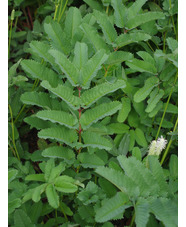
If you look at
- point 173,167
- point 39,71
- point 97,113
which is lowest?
point 173,167

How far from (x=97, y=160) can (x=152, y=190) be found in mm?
305

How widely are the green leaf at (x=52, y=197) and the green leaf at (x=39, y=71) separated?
1.67ft

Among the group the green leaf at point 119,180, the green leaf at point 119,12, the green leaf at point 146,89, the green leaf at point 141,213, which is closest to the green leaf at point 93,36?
the green leaf at point 119,12

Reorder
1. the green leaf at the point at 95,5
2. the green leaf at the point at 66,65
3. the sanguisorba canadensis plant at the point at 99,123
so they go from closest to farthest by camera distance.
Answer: the sanguisorba canadensis plant at the point at 99,123 < the green leaf at the point at 66,65 < the green leaf at the point at 95,5

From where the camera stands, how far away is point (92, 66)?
1155mm

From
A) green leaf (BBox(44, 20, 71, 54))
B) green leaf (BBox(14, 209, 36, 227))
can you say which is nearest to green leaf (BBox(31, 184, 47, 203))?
green leaf (BBox(14, 209, 36, 227))

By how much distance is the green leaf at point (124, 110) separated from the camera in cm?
143

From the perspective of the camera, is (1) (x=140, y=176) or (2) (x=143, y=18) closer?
(1) (x=140, y=176)

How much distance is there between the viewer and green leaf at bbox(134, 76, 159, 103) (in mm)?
1395

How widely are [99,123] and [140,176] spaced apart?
0.37 m

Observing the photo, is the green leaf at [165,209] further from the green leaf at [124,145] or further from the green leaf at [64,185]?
the green leaf at [124,145]

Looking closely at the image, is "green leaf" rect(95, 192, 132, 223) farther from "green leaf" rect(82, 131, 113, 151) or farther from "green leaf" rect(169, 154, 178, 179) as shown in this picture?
"green leaf" rect(169, 154, 178, 179)

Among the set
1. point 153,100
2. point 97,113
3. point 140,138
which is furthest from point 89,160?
point 153,100

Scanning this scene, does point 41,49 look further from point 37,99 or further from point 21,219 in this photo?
point 21,219
